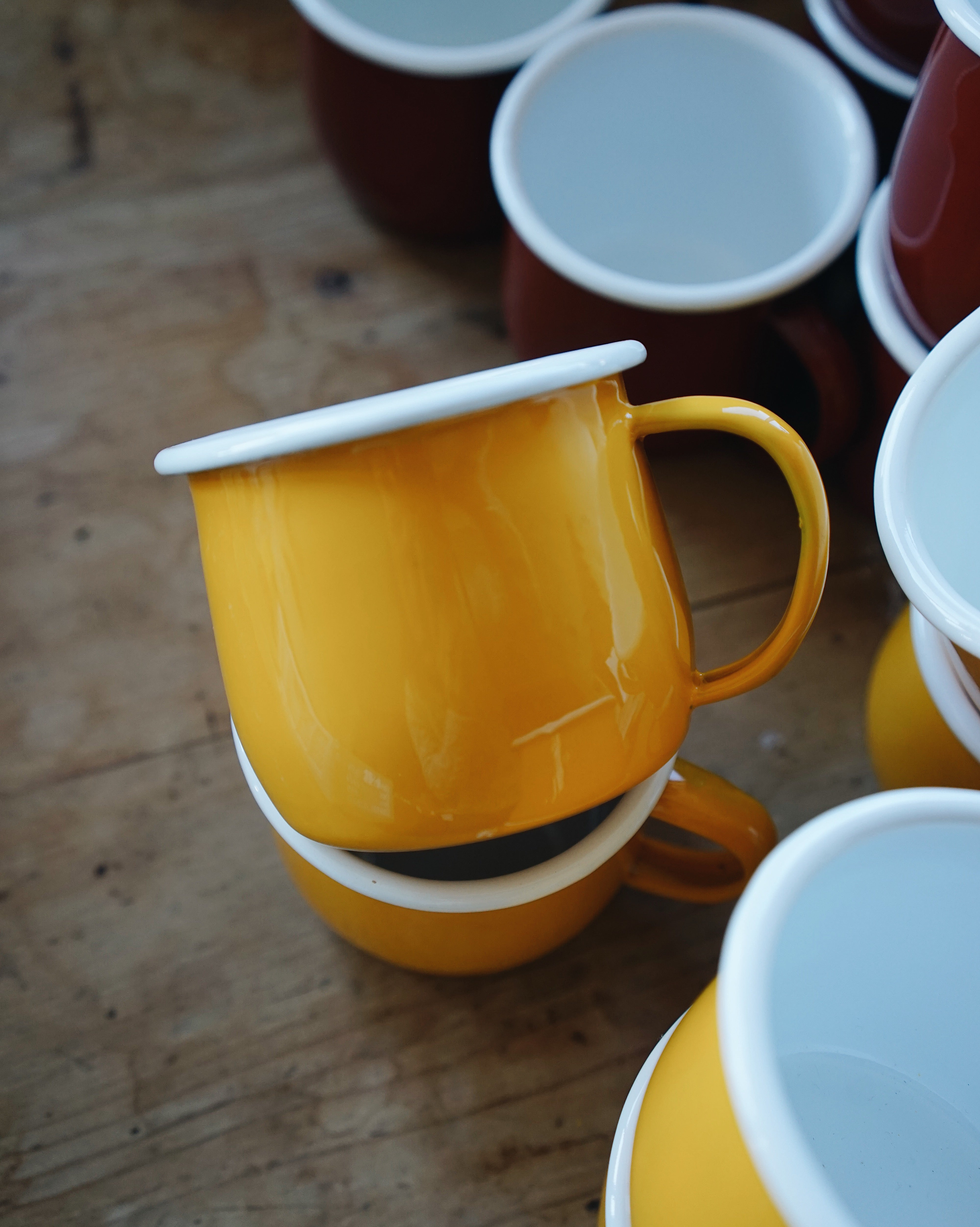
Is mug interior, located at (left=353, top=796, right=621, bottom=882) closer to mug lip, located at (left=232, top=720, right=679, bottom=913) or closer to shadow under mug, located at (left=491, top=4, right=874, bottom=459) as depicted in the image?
mug lip, located at (left=232, top=720, right=679, bottom=913)

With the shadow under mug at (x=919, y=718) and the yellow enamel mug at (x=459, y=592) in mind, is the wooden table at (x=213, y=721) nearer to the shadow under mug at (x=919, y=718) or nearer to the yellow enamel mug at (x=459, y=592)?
the shadow under mug at (x=919, y=718)

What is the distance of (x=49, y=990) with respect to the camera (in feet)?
1.67

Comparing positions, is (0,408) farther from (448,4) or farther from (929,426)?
(929,426)

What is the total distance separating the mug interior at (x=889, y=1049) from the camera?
369mm

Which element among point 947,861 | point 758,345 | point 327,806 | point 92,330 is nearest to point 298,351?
point 92,330

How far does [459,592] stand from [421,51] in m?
0.42

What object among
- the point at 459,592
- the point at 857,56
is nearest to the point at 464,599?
the point at 459,592

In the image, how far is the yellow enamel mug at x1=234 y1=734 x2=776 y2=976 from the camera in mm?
416

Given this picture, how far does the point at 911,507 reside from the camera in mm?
347

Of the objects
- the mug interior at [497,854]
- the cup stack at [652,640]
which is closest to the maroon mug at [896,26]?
the cup stack at [652,640]

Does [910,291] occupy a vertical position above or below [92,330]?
above

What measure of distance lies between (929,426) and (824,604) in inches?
10.0

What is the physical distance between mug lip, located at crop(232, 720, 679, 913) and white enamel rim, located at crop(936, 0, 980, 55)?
292 millimetres

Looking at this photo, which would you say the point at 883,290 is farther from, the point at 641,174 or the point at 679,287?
the point at 641,174
